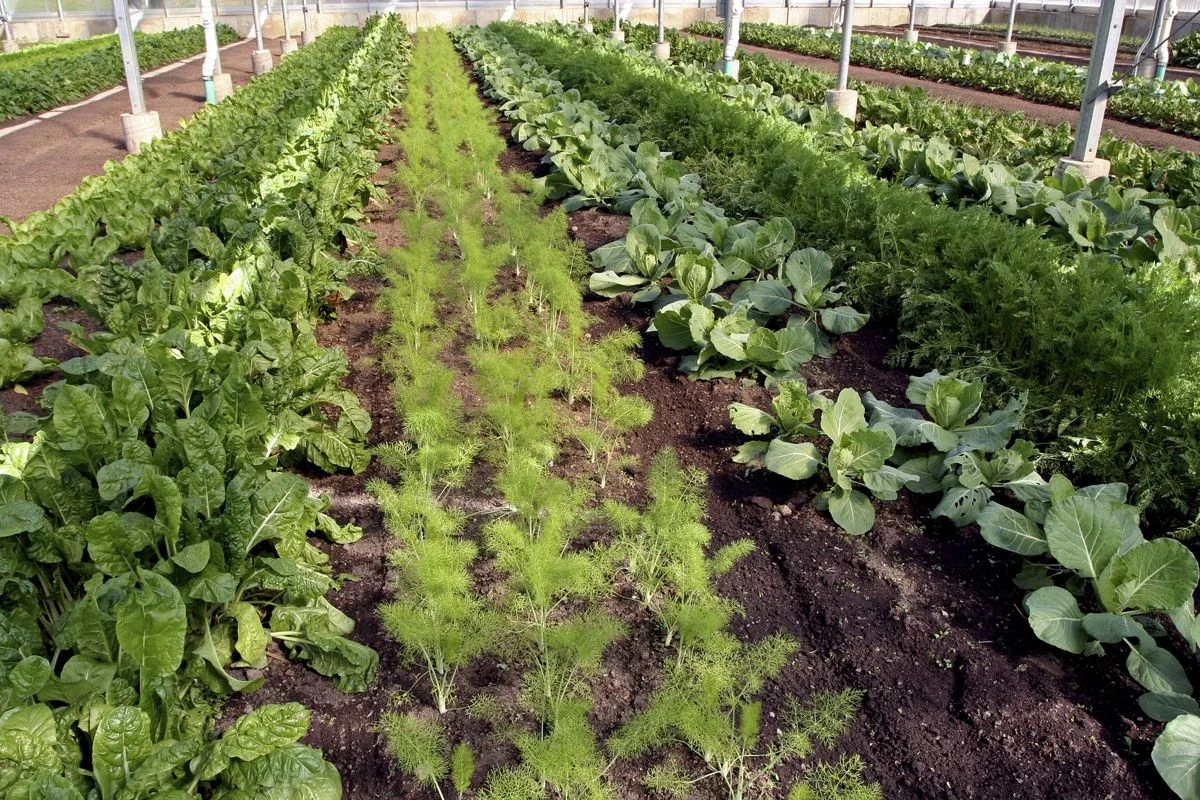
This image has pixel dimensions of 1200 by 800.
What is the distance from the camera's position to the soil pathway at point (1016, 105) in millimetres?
13211

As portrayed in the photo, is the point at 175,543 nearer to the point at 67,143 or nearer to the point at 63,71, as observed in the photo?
the point at 67,143

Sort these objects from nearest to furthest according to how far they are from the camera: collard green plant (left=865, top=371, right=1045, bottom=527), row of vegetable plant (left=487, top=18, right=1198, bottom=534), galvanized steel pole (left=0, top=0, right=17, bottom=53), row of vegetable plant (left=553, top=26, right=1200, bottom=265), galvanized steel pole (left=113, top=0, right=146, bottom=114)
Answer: collard green plant (left=865, top=371, right=1045, bottom=527)
row of vegetable plant (left=487, top=18, right=1198, bottom=534)
row of vegetable plant (left=553, top=26, right=1200, bottom=265)
galvanized steel pole (left=113, top=0, right=146, bottom=114)
galvanized steel pole (left=0, top=0, right=17, bottom=53)

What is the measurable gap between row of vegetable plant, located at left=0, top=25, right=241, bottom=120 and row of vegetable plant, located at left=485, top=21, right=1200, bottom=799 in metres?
16.7

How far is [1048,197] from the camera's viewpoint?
669cm

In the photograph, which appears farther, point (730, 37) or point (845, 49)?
point (730, 37)

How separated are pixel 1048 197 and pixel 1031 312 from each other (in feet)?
8.55

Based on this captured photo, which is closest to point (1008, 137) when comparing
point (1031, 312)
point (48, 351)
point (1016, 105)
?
point (1031, 312)

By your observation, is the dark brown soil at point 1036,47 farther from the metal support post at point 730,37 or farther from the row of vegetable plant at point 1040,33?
the metal support post at point 730,37

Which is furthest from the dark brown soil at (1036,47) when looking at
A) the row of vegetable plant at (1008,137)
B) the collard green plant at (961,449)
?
the collard green plant at (961,449)

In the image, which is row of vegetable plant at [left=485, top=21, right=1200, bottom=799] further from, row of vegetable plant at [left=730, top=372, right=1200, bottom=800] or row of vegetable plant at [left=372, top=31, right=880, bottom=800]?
row of vegetable plant at [left=372, top=31, right=880, bottom=800]

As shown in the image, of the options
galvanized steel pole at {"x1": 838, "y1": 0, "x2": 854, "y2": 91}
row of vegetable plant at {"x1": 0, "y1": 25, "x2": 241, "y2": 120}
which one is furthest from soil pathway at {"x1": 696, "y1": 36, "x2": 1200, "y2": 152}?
row of vegetable plant at {"x1": 0, "y1": 25, "x2": 241, "y2": 120}

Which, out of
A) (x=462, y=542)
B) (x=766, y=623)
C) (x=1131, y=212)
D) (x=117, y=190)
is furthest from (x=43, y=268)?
(x=1131, y=212)

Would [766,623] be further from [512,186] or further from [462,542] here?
[512,186]

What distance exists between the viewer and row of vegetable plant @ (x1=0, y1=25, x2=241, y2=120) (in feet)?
54.4
